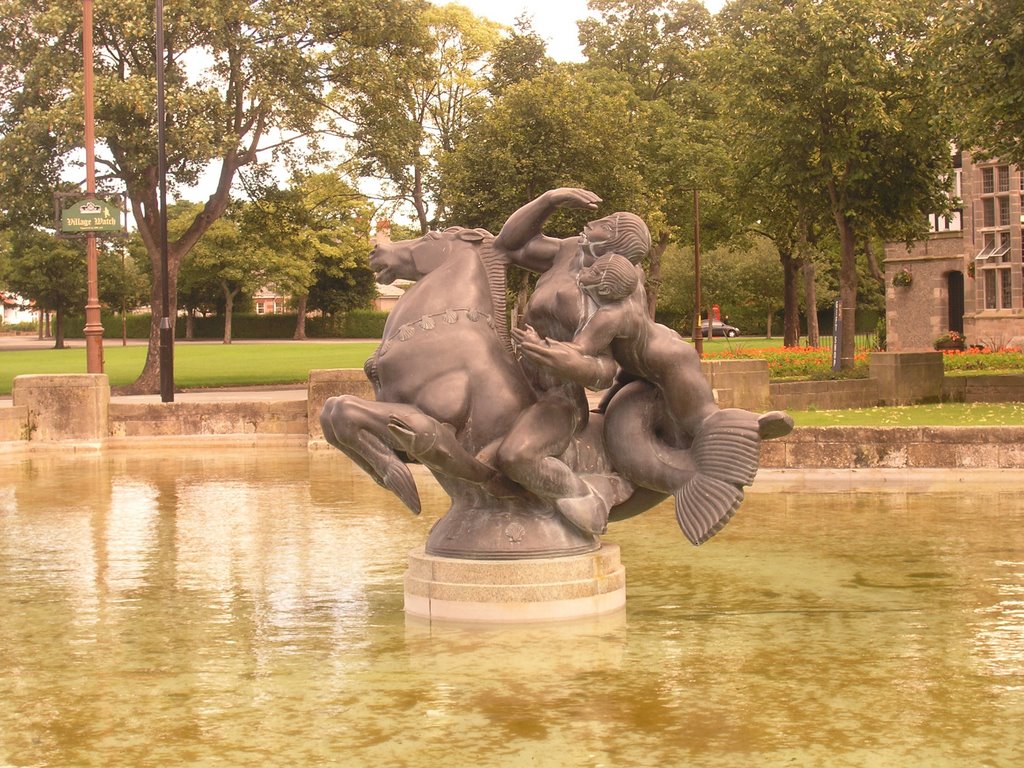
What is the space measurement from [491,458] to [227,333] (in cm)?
7862

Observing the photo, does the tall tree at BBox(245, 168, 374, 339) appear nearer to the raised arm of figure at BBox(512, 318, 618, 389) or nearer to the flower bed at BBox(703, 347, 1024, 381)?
the flower bed at BBox(703, 347, 1024, 381)

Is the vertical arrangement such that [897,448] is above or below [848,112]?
below

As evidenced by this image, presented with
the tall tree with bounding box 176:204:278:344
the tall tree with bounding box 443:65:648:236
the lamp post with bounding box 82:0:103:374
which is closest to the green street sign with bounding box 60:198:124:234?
the lamp post with bounding box 82:0:103:374

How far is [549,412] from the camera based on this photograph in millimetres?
7836

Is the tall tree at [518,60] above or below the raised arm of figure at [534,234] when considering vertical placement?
above

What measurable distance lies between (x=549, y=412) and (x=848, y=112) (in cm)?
2569

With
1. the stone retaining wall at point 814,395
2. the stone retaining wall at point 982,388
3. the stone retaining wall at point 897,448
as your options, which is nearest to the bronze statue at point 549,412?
the stone retaining wall at point 897,448

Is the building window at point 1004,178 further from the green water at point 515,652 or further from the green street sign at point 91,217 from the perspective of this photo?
the green water at point 515,652

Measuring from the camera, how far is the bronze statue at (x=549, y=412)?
762 cm

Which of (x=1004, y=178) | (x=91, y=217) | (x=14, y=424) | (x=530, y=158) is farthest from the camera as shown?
(x=1004, y=178)

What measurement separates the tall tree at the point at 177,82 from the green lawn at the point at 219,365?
5.46m

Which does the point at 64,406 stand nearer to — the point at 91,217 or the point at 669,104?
the point at 91,217

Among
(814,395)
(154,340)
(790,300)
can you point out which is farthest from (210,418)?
(790,300)

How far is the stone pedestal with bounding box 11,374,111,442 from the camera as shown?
18984 millimetres
